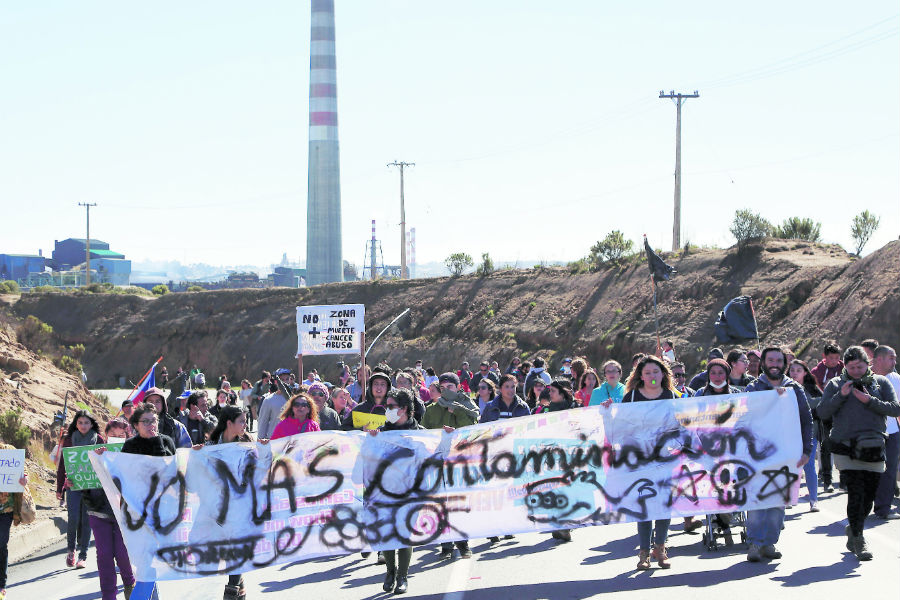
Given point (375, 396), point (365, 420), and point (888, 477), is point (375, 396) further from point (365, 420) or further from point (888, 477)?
point (888, 477)

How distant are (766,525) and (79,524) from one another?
6776 mm

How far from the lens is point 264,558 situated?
8.26m

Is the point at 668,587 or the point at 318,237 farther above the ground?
the point at 318,237

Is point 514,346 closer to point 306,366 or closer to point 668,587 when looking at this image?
point 306,366

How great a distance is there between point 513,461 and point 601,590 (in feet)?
4.40

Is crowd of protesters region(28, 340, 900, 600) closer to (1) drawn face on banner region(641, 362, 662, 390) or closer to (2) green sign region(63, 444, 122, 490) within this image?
(1) drawn face on banner region(641, 362, 662, 390)

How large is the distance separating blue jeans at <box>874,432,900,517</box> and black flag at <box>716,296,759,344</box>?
27.5 feet

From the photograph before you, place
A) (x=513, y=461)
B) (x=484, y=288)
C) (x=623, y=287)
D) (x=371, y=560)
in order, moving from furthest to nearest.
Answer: (x=484, y=288)
(x=623, y=287)
(x=371, y=560)
(x=513, y=461)

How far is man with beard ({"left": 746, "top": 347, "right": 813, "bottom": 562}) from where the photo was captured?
883cm

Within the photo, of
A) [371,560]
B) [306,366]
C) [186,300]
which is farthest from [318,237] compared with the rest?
[371,560]

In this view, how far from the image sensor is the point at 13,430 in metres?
15.8

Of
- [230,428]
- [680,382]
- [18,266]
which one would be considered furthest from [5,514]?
[18,266]

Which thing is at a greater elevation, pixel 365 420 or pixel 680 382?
pixel 680 382

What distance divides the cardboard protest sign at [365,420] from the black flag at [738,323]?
10.3 m
